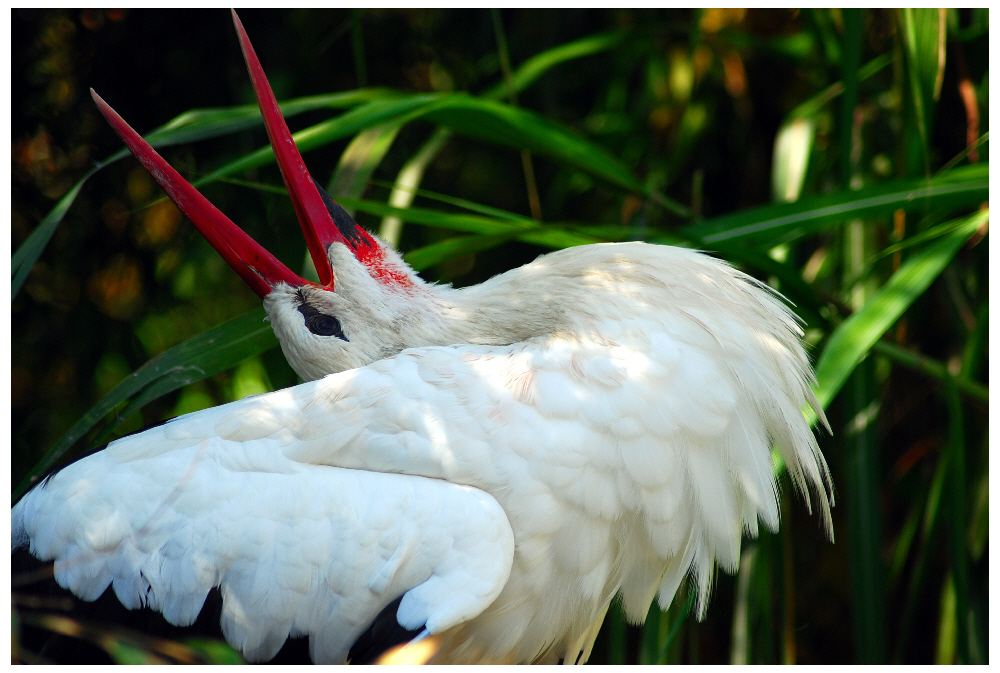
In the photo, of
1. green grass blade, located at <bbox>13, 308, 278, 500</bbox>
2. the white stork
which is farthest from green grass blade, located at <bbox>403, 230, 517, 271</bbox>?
green grass blade, located at <bbox>13, 308, 278, 500</bbox>

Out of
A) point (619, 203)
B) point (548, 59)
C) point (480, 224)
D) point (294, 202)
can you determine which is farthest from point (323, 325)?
point (619, 203)

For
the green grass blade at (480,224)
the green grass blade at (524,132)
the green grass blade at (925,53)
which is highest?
the green grass blade at (925,53)

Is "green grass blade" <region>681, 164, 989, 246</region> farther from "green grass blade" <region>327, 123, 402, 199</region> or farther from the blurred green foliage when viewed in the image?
"green grass blade" <region>327, 123, 402, 199</region>

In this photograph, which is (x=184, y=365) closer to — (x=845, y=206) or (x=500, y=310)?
(x=500, y=310)

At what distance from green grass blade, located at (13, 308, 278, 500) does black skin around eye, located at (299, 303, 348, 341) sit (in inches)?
5.1

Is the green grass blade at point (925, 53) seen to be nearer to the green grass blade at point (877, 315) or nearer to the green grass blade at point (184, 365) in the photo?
the green grass blade at point (877, 315)

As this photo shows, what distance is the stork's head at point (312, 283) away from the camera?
114 cm

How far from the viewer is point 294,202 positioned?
1.16m

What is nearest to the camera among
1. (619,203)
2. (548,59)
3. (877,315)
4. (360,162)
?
(877,315)

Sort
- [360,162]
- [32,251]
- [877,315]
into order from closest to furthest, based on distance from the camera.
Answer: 1. [32,251]
2. [877,315]
3. [360,162]

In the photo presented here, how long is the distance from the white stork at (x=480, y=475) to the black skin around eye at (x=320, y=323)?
0.05 feet

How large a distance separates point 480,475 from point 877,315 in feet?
2.50

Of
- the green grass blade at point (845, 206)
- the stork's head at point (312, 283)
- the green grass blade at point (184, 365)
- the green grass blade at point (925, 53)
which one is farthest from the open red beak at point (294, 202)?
the green grass blade at point (925, 53)

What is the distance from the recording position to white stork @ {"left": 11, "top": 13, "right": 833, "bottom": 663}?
92 cm
